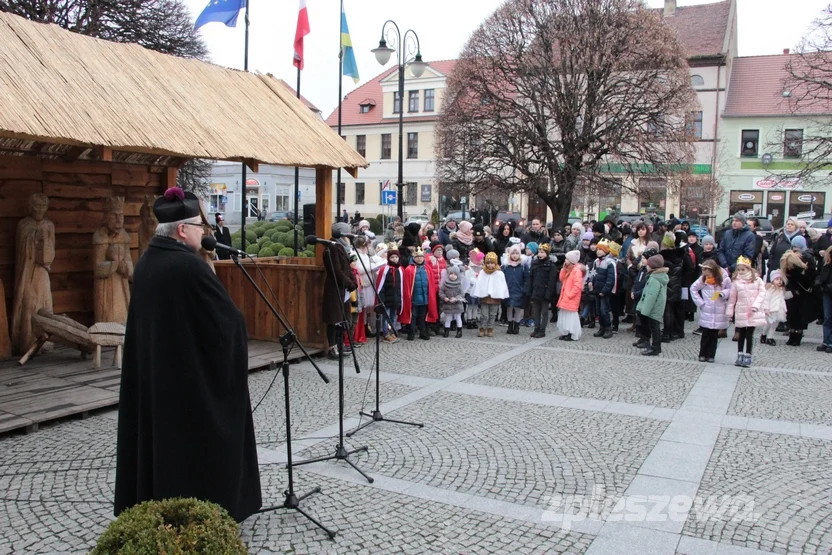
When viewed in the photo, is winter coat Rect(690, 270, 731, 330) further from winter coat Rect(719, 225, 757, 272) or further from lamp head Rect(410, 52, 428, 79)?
lamp head Rect(410, 52, 428, 79)

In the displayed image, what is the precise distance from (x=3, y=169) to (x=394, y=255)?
6.05 m

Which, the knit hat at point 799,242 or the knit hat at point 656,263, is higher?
the knit hat at point 799,242

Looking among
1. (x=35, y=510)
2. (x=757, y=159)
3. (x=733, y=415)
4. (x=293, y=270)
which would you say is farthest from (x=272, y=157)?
(x=757, y=159)

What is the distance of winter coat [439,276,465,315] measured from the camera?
42.1 ft

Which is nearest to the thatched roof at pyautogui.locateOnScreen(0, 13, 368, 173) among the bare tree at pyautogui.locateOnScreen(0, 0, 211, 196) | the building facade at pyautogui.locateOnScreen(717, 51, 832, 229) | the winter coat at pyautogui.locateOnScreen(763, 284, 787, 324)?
the winter coat at pyautogui.locateOnScreen(763, 284, 787, 324)

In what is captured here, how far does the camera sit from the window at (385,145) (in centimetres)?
5747

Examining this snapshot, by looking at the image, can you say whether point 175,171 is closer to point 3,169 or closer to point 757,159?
point 3,169

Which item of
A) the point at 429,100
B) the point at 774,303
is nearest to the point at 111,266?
the point at 774,303

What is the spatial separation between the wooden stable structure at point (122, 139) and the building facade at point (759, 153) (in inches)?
1541

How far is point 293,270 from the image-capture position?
430 inches

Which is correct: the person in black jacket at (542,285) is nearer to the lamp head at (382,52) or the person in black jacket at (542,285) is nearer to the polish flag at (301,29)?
the polish flag at (301,29)

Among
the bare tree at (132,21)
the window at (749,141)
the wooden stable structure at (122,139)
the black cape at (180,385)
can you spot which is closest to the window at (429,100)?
the window at (749,141)

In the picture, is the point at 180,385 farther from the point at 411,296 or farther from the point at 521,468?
the point at 411,296

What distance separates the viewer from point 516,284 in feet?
43.9
